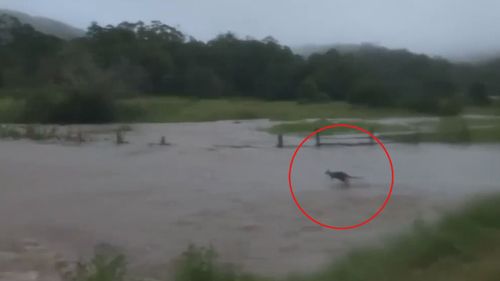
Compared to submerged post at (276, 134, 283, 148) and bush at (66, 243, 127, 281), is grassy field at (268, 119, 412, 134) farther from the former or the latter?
bush at (66, 243, 127, 281)

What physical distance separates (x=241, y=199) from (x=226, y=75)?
7.83 ft

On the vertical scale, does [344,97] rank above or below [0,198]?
above

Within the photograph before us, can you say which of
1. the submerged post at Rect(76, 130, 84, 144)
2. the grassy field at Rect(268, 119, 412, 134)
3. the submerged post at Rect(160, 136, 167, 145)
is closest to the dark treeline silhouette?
the grassy field at Rect(268, 119, 412, 134)

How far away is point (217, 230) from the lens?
410 inches

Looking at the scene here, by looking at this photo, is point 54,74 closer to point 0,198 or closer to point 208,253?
point 0,198

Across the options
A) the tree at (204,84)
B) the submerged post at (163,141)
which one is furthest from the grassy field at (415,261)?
the submerged post at (163,141)

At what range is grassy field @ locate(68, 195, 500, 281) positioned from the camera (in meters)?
5.72

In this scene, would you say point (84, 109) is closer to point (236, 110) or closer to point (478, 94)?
point (236, 110)

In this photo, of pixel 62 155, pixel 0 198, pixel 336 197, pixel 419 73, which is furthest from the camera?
pixel 62 155

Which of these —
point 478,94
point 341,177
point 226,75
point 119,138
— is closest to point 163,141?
point 119,138

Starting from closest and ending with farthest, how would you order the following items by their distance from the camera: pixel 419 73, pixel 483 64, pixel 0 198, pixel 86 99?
pixel 483 64 < pixel 419 73 < pixel 0 198 < pixel 86 99

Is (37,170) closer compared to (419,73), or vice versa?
(419,73)

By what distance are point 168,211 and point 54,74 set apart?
18.4m

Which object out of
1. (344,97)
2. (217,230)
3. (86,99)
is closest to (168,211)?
(217,230)
